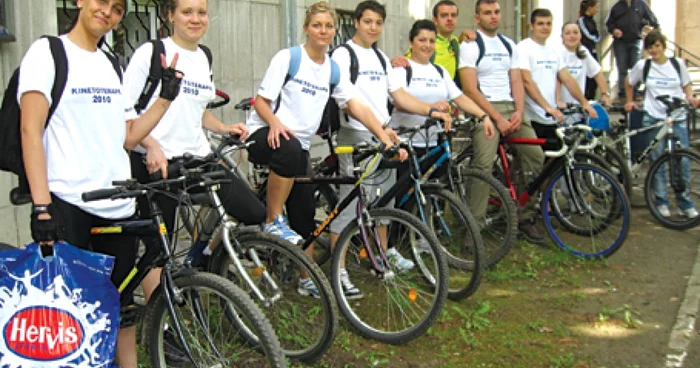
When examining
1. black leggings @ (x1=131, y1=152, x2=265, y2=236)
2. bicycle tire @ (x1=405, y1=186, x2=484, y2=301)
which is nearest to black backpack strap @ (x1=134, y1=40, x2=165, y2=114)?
black leggings @ (x1=131, y1=152, x2=265, y2=236)

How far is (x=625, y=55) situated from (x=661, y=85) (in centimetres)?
531

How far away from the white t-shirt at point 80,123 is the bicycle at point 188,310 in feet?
0.54

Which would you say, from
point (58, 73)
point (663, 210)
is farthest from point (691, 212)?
point (58, 73)

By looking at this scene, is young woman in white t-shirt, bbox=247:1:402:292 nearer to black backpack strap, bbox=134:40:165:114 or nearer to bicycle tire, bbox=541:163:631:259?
black backpack strap, bbox=134:40:165:114

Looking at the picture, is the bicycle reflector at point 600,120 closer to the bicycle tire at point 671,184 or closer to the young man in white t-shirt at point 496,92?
the bicycle tire at point 671,184

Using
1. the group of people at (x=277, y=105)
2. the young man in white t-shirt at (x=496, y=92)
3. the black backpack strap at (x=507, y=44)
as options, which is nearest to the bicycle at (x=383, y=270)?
the group of people at (x=277, y=105)

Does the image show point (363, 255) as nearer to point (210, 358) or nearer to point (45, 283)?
point (210, 358)

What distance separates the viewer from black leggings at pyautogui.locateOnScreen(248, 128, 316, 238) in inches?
198

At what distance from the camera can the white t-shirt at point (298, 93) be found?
5098 mm

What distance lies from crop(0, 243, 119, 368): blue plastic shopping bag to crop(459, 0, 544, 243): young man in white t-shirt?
418cm

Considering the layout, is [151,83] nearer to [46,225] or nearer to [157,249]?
[157,249]

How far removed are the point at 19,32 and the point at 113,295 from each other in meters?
2.70

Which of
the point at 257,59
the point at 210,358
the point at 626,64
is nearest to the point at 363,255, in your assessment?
the point at 210,358

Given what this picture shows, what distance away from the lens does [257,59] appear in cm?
852
